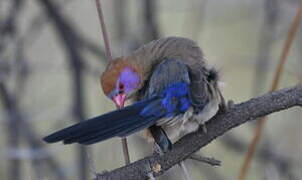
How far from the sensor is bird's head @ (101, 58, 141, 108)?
2881 millimetres

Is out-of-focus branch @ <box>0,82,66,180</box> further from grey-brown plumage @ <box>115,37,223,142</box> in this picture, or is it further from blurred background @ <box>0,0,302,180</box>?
grey-brown plumage @ <box>115,37,223,142</box>

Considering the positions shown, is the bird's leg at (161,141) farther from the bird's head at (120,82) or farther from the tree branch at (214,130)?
the bird's head at (120,82)

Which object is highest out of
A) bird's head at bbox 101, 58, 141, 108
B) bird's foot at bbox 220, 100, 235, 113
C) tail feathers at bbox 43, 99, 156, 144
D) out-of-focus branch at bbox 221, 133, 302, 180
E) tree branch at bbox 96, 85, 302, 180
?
bird's head at bbox 101, 58, 141, 108

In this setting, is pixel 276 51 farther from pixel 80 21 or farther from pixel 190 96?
pixel 190 96

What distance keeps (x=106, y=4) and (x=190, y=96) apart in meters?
2.99

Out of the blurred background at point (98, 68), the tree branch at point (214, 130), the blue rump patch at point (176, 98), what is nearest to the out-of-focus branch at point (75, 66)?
the blurred background at point (98, 68)

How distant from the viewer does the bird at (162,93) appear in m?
2.46

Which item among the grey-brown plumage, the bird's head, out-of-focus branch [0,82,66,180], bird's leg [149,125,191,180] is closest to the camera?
bird's leg [149,125,191,180]

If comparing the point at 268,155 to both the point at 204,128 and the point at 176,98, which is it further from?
the point at 204,128

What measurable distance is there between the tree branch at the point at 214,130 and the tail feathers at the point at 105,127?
13cm

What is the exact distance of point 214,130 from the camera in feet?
8.13

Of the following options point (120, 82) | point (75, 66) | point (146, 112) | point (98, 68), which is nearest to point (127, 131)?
point (146, 112)

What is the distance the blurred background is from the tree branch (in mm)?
839

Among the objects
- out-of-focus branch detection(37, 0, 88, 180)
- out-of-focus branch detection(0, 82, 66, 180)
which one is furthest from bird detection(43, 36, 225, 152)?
out-of-focus branch detection(0, 82, 66, 180)
